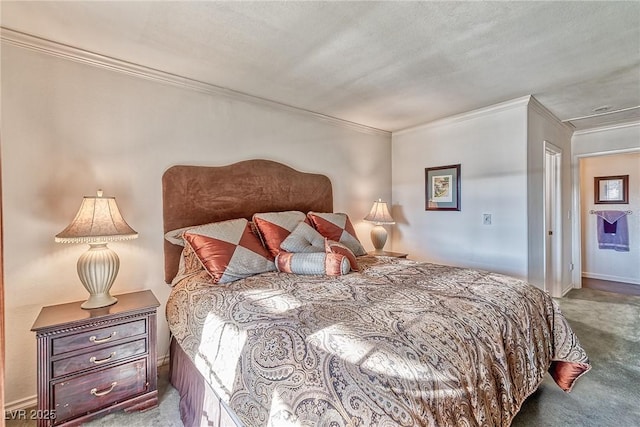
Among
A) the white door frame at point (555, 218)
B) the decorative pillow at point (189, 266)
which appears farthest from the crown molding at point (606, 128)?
the decorative pillow at point (189, 266)

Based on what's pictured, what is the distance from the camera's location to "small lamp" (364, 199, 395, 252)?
3.53m

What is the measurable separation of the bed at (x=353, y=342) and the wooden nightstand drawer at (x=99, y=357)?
233 mm

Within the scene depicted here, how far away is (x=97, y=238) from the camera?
171 centimetres

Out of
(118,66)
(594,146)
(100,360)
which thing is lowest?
(100,360)

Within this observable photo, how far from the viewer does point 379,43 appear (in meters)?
1.95

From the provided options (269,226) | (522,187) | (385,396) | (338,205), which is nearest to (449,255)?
(522,187)

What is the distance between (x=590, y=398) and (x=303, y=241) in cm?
212

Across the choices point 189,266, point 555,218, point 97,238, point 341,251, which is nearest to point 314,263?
point 341,251

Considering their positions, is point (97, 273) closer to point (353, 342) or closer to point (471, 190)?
point (353, 342)

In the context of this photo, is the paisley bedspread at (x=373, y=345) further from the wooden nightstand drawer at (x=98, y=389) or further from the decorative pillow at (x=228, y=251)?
the wooden nightstand drawer at (x=98, y=389)

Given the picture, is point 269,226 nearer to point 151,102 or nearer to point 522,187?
point 151,102

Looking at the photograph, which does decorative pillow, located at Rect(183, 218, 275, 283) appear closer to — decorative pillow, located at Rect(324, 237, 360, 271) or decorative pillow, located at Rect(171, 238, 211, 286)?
decorative pillow, located at Rect(171, 238, 211, 286)

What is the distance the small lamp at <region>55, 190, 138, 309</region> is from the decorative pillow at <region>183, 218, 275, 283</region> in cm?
42

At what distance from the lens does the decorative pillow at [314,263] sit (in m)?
2.11
